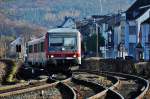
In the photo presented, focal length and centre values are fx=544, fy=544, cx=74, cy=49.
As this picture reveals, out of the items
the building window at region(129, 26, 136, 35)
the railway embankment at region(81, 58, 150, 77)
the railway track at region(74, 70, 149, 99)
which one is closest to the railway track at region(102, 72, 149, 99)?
the railway track at region(74, 70, 149, 99)

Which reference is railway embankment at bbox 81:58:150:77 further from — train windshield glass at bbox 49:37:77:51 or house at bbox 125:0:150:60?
house at bbox 125:0:150:60

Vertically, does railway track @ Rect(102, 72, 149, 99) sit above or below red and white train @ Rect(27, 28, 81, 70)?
below

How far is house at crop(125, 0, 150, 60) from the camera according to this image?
271ft

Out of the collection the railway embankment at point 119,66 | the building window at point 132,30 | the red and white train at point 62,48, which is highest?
the building window at point 132,30

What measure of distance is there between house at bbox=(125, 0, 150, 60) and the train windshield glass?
46.7m

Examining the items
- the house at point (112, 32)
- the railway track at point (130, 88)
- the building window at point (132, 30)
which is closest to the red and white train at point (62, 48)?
the railway track at point (130, 88)

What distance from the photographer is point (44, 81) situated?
28.3 metres

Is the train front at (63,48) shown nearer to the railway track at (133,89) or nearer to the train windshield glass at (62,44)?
the train windshield glass at (62,44)

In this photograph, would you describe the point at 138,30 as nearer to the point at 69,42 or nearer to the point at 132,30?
the point at 132,30

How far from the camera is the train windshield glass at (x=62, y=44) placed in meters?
34.8

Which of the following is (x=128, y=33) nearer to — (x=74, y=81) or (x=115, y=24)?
(x=115, y=24)

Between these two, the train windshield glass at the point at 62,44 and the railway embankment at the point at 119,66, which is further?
the railway embankment at the point at 119,66

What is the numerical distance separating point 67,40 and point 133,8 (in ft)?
204

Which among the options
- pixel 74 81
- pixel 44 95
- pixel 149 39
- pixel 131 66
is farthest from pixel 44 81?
pixel 149 39
